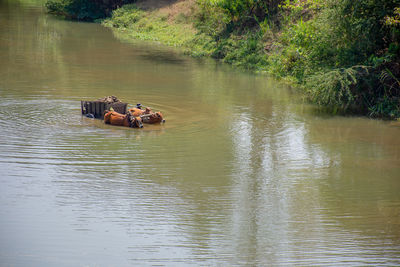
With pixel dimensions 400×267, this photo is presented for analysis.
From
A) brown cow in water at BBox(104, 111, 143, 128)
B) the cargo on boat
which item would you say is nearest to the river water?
brown cow in water at BBox(104, 111, 143, 128)

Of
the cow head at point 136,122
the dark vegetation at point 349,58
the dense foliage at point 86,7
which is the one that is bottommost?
the cow head at point 136,122

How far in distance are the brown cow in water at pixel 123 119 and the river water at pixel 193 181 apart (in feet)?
0.69

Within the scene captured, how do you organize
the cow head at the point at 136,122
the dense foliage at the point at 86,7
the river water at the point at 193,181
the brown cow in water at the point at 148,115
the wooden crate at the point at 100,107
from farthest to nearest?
the dense foliage at the point at 86,7, the wooden crate at the point at 100,107, the brown cow in water at the point at 148,115, the cow head at the point at 136,122, the river water at the point at 193,181

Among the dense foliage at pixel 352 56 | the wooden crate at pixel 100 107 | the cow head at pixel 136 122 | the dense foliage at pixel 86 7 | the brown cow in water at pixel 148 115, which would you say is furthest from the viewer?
the dense foliage at pixel 86 7

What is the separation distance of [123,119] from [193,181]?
4.01 metres

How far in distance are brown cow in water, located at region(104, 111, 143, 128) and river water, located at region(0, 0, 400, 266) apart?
0.69ft

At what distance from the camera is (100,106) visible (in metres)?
14.1

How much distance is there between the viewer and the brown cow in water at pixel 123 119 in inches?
531

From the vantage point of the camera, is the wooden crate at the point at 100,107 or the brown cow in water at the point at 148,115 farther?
the wooden crate at the point at 100,107

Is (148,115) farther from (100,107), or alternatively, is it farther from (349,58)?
(349,58)

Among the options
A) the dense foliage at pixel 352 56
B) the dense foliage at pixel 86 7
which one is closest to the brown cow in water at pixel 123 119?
the dense foliage at pixel 352 56

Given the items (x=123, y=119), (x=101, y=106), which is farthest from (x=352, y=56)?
(x=101, y=106)

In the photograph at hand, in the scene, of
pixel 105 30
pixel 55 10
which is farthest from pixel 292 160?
pixel 55 10

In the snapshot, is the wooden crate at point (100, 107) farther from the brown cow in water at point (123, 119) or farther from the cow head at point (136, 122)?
the cow head at point (136, 122)
